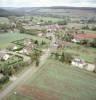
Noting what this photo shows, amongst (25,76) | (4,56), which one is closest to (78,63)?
(25,76)

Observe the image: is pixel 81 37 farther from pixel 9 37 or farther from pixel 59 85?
pixel 9 37

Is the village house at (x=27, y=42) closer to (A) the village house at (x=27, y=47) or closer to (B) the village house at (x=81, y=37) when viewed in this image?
(A) the village house at (x=27, y=47)

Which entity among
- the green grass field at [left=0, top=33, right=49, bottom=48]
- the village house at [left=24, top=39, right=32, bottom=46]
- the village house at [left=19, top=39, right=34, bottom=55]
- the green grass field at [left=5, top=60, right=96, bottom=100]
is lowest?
the green grass field at [left=5, top=60, right=96, bottom=100]

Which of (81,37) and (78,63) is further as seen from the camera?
(81,37)

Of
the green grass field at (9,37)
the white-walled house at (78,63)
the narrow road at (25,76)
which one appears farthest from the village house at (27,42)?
the white-walled house at (78,63)

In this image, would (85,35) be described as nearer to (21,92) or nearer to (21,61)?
(21,61)

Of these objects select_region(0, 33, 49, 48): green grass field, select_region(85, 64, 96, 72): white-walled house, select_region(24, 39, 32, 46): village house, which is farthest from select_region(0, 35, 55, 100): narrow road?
select_region(85, 64, 96, 72): white-walled house

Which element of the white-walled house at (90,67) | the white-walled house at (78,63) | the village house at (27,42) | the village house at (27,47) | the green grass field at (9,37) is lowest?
the white-walled house at (90,67)

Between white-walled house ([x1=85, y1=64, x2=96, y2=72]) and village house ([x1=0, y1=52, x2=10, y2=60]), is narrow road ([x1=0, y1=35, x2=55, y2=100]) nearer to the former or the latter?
village house ([x1=0, y1=52, x2=10, y2=60])
